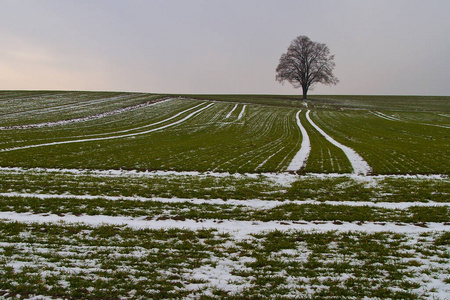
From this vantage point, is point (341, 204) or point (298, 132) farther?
point (298, 132)

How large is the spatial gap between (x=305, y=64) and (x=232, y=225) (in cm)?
7809

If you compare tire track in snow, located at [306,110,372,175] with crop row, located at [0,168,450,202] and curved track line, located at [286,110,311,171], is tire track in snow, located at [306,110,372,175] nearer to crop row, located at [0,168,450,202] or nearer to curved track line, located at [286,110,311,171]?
crop row, located at [0,168,450,202]

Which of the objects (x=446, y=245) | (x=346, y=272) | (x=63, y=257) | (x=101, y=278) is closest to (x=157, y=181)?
(x=63, y=257)

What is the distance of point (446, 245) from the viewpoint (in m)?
7.56

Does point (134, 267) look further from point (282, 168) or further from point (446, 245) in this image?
point (282, 168)

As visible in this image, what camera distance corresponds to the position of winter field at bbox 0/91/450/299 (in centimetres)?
577

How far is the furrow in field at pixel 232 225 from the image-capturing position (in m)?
8.84

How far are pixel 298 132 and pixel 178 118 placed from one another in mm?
22473

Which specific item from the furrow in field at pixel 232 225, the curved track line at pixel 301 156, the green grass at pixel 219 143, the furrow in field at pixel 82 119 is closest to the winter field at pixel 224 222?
the furrow in field at pixel 232 225

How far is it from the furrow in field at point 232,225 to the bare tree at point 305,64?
242ft

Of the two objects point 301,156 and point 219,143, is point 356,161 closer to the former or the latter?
point 301,156

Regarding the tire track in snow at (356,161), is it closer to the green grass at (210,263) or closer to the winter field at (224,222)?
the winter field at (224,222)

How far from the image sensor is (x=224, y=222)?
9508 mm

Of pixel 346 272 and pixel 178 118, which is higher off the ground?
pixel 178 118
